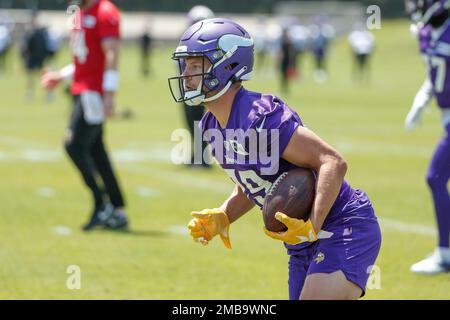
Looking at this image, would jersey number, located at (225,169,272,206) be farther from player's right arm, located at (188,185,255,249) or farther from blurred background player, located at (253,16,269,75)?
blurred background player, located at (253,16,269,75)

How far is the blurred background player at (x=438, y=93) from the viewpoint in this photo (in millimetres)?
8516

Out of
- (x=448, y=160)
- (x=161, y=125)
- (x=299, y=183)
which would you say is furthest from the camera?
(x=161, y=125)

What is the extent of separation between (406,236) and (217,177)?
4.86 m

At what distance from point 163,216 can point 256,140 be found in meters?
6.29

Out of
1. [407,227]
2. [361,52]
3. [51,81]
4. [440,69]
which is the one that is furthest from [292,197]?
[361,52]

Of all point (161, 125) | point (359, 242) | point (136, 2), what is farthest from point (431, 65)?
point (136, 2)

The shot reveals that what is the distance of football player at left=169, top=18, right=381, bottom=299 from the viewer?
5086 millimetres

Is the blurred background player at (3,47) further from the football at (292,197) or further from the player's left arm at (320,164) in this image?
the player's left arm at (320,164)

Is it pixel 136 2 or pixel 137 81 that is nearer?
pixel 137 81

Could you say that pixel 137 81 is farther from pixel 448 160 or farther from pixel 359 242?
pixel 359 242

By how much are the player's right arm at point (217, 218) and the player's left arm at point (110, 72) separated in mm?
4780

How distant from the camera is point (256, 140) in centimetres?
512

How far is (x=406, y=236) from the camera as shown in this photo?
1011cm

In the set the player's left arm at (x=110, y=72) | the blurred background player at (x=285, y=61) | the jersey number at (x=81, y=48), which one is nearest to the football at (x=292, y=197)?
the player's left arm at (x=110, y=72)
